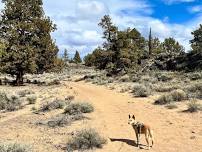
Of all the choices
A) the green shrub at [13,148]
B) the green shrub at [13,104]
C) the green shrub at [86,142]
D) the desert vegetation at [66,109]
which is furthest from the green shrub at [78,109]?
the green shrub at [13,148]

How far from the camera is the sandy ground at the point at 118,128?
1409cm

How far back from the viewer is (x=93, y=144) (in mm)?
13945

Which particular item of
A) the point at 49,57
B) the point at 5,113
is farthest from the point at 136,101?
the point at 49,57

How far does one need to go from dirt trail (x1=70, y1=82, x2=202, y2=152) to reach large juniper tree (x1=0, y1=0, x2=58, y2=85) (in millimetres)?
16732

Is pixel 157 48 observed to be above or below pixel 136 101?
above

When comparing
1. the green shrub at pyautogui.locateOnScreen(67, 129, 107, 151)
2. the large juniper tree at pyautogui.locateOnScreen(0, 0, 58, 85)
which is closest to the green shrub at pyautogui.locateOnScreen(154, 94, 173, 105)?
the green shrub at pyautogui.locateOnScreen(67, 129, 107, 151)

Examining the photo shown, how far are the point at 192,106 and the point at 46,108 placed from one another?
8.04 meters

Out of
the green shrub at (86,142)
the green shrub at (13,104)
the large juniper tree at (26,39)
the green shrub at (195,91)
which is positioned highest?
the large juniper tree at (26,39)

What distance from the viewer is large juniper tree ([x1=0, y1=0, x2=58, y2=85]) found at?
129 feet

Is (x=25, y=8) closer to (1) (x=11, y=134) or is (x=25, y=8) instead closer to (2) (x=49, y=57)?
(2) (x=49, y=57)

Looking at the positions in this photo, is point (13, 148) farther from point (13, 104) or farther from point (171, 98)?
point (171, 98)

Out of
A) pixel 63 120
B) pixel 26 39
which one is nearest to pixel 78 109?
pixel 63 120

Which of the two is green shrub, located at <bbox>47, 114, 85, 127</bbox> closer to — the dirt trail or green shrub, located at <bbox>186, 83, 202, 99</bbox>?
the dirt trail

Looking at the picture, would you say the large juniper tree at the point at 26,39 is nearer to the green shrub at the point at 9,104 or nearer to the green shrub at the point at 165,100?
the green shrub at the point at 9,104
